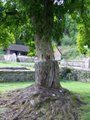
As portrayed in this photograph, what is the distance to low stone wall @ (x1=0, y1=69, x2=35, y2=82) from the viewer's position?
22.0 metres

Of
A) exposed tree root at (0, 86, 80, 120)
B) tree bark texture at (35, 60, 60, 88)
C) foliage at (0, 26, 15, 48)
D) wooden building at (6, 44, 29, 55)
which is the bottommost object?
exposed tree root at (0, 86, 80, 120)

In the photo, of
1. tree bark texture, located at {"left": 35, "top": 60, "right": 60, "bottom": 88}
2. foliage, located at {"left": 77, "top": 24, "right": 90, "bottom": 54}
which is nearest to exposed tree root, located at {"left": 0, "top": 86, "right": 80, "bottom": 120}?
tree bark texture, located at {"left": 35, "top": 60, "right": 60, "bottom": 88}

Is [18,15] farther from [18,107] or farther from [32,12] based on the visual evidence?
[18,107]

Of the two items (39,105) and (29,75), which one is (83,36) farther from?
(29,75)

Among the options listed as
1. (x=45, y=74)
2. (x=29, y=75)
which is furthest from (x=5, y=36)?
(x=29, y=75)

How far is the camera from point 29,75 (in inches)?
914

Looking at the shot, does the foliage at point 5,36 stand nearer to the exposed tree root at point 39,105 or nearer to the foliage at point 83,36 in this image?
the foliage at point 83,36

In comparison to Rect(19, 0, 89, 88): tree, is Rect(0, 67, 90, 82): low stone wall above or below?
below

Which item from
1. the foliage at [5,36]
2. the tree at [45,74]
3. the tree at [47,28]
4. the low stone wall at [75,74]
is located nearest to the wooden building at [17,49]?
the low stone wall at [75,74]

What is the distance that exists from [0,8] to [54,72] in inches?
148

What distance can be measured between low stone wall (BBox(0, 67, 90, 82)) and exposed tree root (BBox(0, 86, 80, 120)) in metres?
9.13

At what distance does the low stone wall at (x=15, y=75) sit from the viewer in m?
22.0

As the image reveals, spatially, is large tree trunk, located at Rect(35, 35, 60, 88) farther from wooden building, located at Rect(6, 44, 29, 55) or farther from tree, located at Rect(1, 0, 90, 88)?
wooden building, located at Rect(6, 44, 29, 55)

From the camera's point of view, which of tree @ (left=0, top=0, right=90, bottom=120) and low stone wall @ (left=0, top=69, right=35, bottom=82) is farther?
low stone wall @ (left=0, top=69, right=35, bottom=82)
